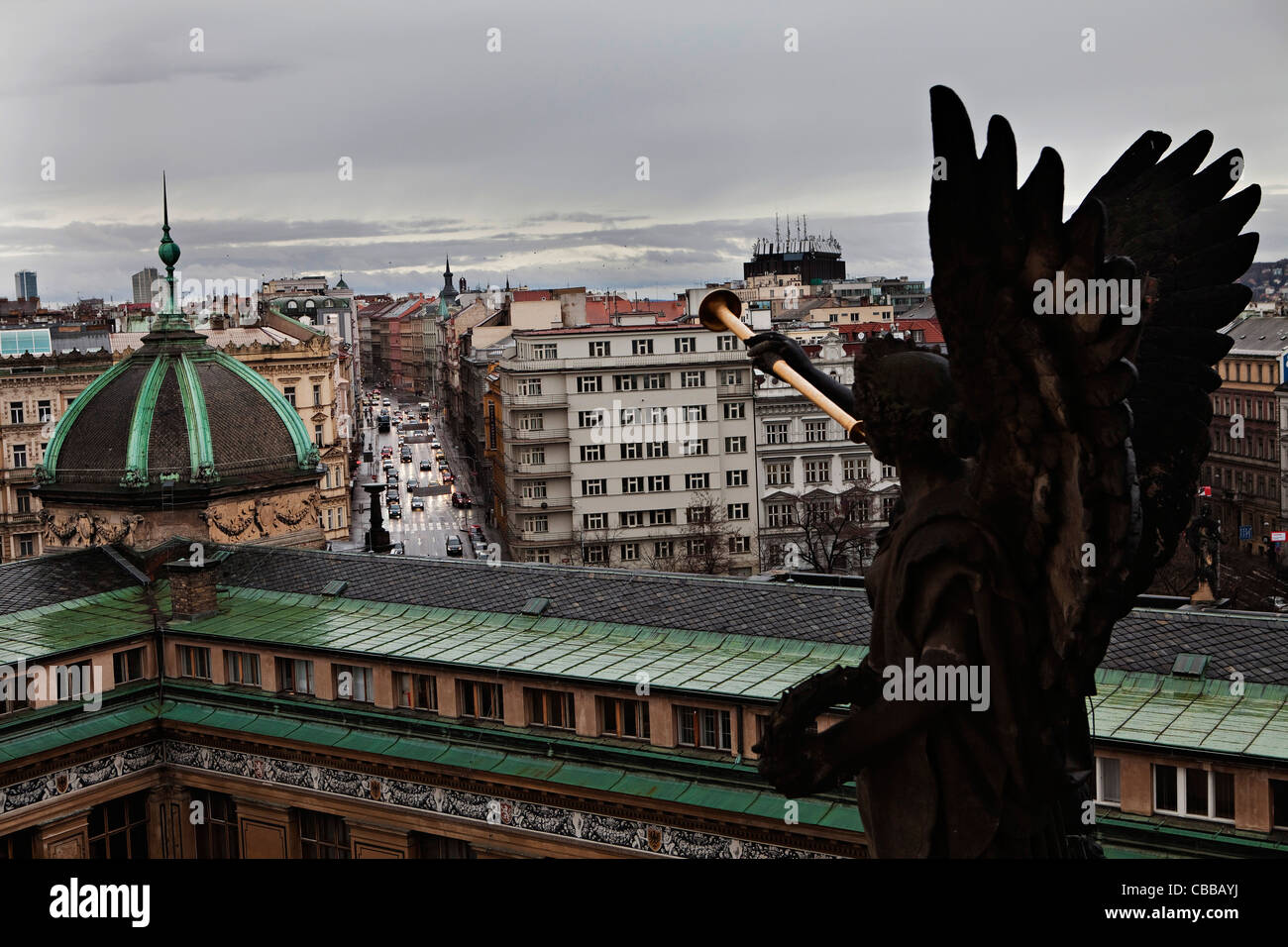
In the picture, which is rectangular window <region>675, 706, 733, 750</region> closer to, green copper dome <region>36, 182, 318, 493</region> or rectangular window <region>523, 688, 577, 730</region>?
rectangular window <region>523, 688, 577, 730</region>

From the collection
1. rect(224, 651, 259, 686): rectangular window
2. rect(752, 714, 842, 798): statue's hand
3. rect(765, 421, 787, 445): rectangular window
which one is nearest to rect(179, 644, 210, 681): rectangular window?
rect(224, 651, 259, 686): rectangular window

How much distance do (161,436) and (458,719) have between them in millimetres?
17395

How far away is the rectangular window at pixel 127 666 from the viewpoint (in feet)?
125

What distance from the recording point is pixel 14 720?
34.7 m

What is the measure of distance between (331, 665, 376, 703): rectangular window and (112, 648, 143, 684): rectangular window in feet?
20.8

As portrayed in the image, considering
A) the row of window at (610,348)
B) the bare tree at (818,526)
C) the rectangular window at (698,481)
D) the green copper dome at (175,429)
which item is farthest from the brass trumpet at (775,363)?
the rectangular window at (698,481)

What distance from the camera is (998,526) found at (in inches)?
395

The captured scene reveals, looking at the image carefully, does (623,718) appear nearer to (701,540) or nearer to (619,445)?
(701,540)

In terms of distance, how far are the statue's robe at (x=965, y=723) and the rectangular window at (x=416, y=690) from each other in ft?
80.5

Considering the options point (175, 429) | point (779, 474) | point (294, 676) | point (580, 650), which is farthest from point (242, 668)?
point (779, 474)

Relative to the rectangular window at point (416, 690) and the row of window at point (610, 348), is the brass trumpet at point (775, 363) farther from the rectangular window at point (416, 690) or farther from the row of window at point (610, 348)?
the row of window at point (610, 348)
